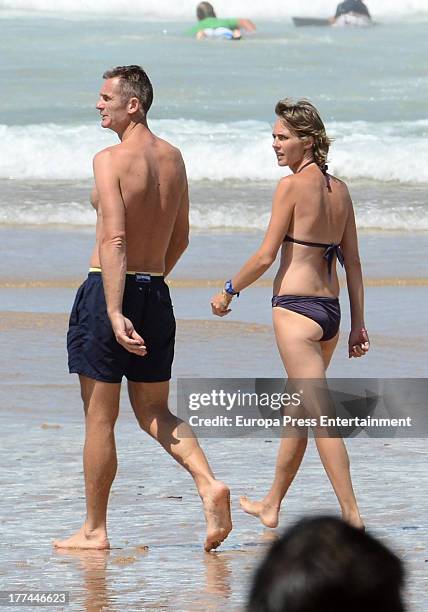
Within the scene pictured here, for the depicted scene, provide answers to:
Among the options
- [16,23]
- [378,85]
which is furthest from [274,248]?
[16,23]

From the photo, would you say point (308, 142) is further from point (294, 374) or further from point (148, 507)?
point (148, 507)

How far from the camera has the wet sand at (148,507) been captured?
156 inches

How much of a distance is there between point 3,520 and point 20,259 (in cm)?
687

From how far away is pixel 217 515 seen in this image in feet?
14.0

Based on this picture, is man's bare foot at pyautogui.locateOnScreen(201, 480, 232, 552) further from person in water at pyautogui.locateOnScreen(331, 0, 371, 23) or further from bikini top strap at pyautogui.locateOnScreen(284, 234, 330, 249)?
person in water at pyautogui.locateOnScreen(331, 0, 371, 23)

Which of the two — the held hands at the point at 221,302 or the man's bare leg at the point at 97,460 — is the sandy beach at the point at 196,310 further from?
the held hands at the point at 221,302

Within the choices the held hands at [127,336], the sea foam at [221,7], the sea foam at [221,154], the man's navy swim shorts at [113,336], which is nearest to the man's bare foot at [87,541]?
the man's navy swim shorts at [113,336]

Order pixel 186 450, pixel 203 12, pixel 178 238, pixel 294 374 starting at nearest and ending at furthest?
pixel 186 450, pixel 294 374, pixel 178 238, pixel 203 12

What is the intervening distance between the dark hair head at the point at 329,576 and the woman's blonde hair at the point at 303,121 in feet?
11.7

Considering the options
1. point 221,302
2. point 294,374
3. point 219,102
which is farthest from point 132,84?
point 219,102

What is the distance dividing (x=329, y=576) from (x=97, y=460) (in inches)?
133

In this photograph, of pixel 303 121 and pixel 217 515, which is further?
pixel 303 121

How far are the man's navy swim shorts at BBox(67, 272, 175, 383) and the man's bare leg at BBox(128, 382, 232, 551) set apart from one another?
62 millimetres

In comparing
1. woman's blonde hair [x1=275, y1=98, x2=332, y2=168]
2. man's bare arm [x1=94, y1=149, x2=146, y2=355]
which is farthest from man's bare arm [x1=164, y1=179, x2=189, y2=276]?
woman's blonde hair [x1=275, y1=98, x2=332, y2=168]
